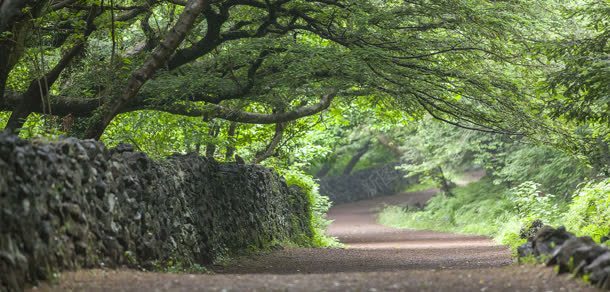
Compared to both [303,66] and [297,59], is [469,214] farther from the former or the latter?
[303,66]

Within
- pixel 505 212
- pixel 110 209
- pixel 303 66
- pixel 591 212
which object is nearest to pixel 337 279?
pixel 110 209

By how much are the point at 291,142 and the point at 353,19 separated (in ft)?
37.6

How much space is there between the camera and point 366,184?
44781 millimetres

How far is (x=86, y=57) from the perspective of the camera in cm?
1423

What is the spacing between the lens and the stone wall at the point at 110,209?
6.95 metres

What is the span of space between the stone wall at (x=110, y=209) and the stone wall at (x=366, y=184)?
28.3 meters

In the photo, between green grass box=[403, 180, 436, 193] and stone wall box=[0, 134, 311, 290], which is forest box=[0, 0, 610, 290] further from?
green grass box=[403, 180, 436, 193]

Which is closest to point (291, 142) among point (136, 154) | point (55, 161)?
point (136, 154)

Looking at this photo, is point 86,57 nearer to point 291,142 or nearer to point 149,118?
point 149,118

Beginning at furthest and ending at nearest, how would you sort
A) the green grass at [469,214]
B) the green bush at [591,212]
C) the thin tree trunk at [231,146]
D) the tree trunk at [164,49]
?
1. the green grass at [469,214]
2. the thin tree trunk at [231,146]
3. the green bush at [591,212]
4. the tree trunk at [164,49]

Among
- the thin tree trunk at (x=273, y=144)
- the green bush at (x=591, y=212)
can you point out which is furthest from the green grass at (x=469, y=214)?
the thin tree trunk at (x=273, y=144)

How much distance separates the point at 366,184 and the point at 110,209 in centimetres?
3631

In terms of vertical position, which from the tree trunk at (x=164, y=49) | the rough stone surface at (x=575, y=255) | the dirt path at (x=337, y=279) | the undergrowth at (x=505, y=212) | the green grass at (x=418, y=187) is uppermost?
the tree trunk at (x=164, y=49)

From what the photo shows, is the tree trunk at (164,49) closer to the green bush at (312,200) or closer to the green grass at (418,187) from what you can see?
the green bush at (312,200)
